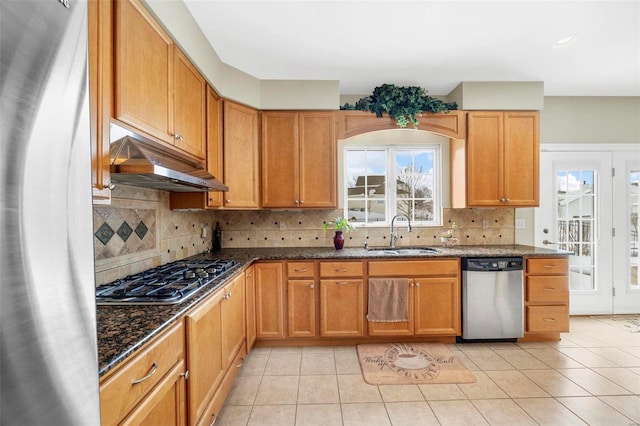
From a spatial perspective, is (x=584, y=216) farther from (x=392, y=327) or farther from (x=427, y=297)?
(x=392, y=327)

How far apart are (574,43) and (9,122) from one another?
3.62 m

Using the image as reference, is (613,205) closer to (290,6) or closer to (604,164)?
(604,164)

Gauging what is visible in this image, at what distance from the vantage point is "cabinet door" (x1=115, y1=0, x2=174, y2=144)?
4.41ft

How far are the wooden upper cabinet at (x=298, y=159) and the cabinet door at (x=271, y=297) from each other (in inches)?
27.3

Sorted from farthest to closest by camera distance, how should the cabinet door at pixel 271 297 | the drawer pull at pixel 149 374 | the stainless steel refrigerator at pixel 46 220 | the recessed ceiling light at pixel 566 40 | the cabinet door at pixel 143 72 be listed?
the cabinet door at pixel 271 297 < the recessed ceiling light at pixel 566 40 < the cabinet door at pixel 143 72 < the drawer pull at pixel 149 374 < the stainless steel refrigerator at pixel 46 220

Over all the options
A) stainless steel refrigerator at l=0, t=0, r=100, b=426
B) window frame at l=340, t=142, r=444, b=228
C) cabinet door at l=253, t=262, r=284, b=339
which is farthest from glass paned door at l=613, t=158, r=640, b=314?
stainless steel refrigerator at l=0, t=0, r=100, b=426

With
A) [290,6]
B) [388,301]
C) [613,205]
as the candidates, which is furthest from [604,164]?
[290,6]

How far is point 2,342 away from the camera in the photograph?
469mm

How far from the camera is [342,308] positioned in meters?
2.81

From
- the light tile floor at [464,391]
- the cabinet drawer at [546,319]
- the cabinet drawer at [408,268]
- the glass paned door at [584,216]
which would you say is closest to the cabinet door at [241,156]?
the cabinet drawer at [408,268]

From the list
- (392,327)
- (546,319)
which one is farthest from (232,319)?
(546,319)

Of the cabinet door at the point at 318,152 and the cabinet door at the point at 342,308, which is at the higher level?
the cabinet door at the point at 318,152

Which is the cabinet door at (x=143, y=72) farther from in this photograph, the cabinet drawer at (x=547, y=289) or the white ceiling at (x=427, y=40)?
the cabinet drawer at (x=547, y=289)

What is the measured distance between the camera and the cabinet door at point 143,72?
134 cm
